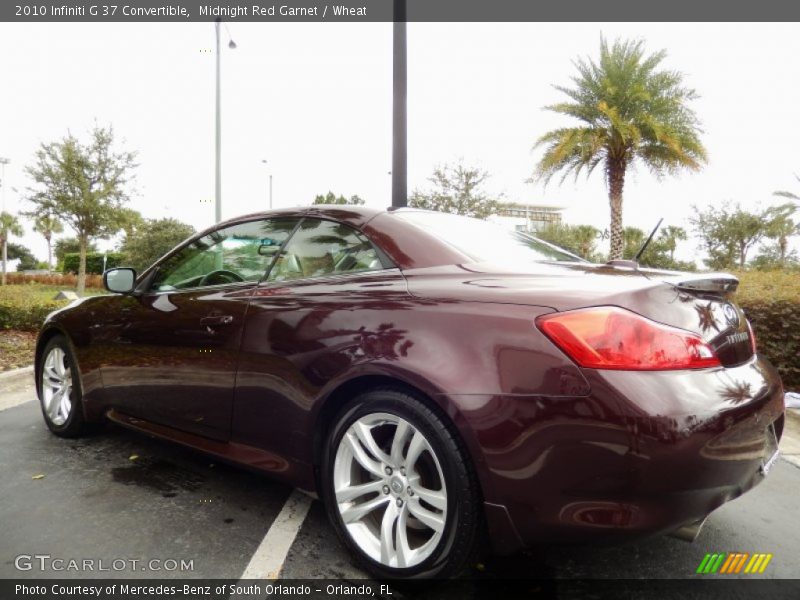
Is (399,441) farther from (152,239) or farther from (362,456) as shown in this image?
(152,239)

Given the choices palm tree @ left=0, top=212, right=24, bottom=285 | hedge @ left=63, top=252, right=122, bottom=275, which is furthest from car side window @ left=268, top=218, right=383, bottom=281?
palm tree @ left=0, top=212, right=24, bottom=285

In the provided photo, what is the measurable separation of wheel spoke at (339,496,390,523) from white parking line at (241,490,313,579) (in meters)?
0.35

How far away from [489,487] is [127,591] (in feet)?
4.50

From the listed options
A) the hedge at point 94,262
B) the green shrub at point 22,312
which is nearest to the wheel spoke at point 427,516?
the green shrub at point 22,312

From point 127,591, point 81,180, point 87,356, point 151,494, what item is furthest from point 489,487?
point 81,180

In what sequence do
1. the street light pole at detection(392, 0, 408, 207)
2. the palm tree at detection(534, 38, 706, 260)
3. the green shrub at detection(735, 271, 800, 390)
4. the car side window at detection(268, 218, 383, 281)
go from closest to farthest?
1. the car side window at detection(268, 218, 383, 281)
2. the green shrub at detection(735, 271, 800, 390)
3. the street light pole at detection(392, 0, 408, 207)
4. the palm tree at detection(534, 38, 706, 260)

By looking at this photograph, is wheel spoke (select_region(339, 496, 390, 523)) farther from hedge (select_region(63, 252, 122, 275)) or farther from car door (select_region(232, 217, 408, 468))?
hedge (select_region(63, 252, 122, 275))

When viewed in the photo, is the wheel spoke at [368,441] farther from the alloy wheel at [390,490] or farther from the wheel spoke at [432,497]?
the wheel spoke at [432,497]

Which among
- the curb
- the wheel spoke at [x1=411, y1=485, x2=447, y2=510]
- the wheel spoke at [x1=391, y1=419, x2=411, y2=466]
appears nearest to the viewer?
the wheel spoke at [x1=411, y1=485, x2=447, y2=510]

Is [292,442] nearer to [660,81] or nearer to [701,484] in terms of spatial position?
[701,484]

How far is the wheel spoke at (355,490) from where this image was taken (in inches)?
82.0

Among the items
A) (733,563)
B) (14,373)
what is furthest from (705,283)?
(14,373)

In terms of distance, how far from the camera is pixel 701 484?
5.40 feet

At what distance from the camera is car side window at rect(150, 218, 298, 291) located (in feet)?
9.24
